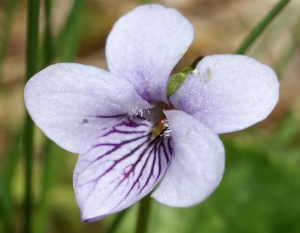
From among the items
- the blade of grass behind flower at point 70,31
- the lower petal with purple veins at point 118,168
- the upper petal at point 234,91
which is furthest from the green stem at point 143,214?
the blade of grass behind flower at point 70,31

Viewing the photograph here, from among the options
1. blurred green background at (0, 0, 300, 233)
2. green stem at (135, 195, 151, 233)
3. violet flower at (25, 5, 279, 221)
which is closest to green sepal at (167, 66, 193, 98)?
violet flower at (25, 5, 279, 221)

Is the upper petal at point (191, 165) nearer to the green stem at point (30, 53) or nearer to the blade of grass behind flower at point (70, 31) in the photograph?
the green stem at point (30, 53)

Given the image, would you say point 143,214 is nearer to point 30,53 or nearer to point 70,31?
point 30,53

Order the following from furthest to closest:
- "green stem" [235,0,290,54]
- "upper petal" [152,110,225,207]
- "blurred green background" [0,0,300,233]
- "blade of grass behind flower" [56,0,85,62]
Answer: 1. "blurred green background" [0,0,300,233]
2. "blade of grass behind flower" [56,0,85,62]
3. "green stem" [235,0,290,54]
4. "upper petal" [152,110,225,207]

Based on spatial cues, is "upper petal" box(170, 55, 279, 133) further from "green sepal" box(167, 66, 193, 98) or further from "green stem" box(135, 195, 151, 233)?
"green stem" box(135, 195, 151, 233)

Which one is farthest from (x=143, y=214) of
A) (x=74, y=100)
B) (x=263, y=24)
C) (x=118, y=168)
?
(x=263, y=24)

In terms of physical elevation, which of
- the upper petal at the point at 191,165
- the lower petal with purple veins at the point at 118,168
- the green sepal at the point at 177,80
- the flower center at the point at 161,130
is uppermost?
the green sepal at the point at 177,80
